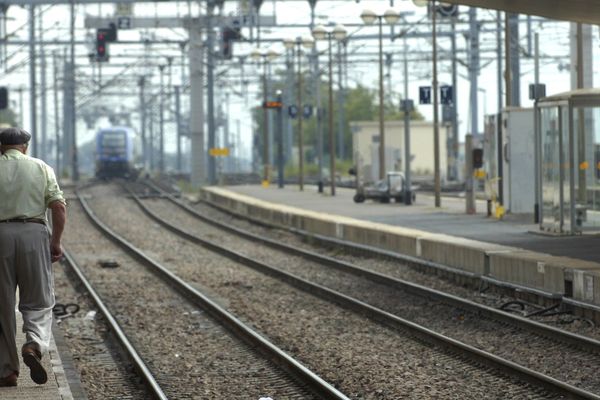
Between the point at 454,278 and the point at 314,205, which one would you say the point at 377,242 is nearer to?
the point at 454,278

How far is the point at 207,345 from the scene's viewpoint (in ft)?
51.5

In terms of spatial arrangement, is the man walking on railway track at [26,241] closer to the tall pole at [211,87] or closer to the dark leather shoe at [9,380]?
the dark leather shoe at [9,380]

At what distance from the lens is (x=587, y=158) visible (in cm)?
2334

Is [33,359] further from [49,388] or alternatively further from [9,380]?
[49,388]

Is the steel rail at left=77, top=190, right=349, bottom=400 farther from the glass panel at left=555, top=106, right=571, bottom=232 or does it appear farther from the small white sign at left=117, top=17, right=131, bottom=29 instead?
the small white sign at left=117, top=17, right=131, bottom=29

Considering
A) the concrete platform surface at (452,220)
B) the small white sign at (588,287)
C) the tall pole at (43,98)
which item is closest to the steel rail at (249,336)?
the small white sign at (588,287)

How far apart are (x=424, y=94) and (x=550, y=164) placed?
16.1 meters

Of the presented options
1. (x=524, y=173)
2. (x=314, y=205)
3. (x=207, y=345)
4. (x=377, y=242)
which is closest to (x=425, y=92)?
(x=314, y=205)

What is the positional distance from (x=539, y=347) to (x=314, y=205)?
28795 mm

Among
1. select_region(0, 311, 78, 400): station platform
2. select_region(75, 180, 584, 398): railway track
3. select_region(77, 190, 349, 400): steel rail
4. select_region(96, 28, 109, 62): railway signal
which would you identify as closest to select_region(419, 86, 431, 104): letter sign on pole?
select_region(77, 190, 349, 400): steel rail

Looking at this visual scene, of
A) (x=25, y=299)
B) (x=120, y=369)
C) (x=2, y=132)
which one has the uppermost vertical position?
(x=2, y=132)

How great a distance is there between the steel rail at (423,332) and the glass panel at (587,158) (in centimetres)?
474

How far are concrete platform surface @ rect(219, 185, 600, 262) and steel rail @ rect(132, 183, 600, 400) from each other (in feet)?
11.5

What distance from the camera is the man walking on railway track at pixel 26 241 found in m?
10.1
